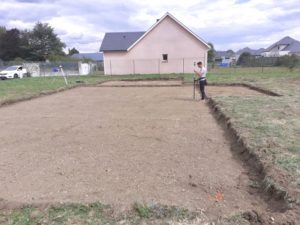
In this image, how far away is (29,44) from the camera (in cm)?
5675

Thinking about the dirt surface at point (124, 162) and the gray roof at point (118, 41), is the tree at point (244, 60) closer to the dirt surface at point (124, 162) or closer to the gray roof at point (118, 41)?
the gray roof at point (118, 41)

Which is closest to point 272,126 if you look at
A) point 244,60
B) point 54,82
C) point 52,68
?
point 54,82

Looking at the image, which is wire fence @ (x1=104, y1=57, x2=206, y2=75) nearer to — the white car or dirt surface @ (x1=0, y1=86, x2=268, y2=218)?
the white car

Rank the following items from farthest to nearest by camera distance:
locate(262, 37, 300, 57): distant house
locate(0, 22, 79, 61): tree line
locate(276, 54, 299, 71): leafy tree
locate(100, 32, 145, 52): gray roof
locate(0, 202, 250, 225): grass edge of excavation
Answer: locate(262, 37, 300, 57): distant house
locate(0, 22, 79, 61): tree line
locate(100, 32, 145, 52): gray roof
locate(276, 54, 299, 71): leafy tree
locate(0, 202, 250, 225): grass edge of excavation

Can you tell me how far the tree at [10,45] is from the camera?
5688cm

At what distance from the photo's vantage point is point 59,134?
7.25 m

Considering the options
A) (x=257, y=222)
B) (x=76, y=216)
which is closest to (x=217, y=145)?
(x=257, y=222)

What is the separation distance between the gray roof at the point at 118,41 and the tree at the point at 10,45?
27881 mm

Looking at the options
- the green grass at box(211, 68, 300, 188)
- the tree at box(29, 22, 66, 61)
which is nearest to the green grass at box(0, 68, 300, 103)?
the green grass at box(211, 68, 300, 188)

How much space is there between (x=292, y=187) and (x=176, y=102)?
27.9ft

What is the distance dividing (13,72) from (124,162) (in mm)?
30361

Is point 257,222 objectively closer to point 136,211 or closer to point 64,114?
point 136,211

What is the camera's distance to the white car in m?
30.9

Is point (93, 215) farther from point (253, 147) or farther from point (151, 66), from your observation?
point (151, 66)
